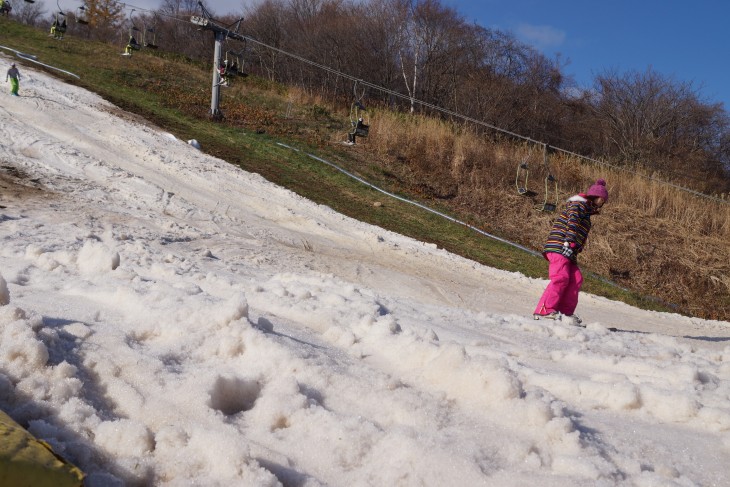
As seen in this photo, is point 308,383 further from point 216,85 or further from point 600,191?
point 216,85

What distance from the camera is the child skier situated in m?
7.04

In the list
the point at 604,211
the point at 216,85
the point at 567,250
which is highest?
the point at 216,85

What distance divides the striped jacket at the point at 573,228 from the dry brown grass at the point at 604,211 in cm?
593

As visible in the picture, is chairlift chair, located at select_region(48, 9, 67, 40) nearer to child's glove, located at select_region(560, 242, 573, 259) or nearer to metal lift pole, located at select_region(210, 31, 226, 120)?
metal lift pole, located at select_region(210, 31, 226, 120)

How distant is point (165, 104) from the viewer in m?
18.7

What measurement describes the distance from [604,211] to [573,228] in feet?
32.5

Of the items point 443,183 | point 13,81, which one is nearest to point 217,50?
point 13,81

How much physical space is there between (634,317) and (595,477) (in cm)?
750

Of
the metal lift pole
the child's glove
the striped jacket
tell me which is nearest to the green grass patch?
the metal lift pole

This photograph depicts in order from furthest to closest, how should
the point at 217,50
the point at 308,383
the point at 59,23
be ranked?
the point at 59,23 → the point at 217,50 → the point at 308,383

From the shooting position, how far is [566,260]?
711cm

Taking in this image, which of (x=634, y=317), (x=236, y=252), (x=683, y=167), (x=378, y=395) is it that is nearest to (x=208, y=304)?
(x=378, y=395)

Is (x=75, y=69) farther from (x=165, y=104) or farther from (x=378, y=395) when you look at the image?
(x=378, y=395)

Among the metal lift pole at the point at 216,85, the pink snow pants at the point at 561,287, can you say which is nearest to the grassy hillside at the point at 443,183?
the metal lift pole at the point at 216,85
